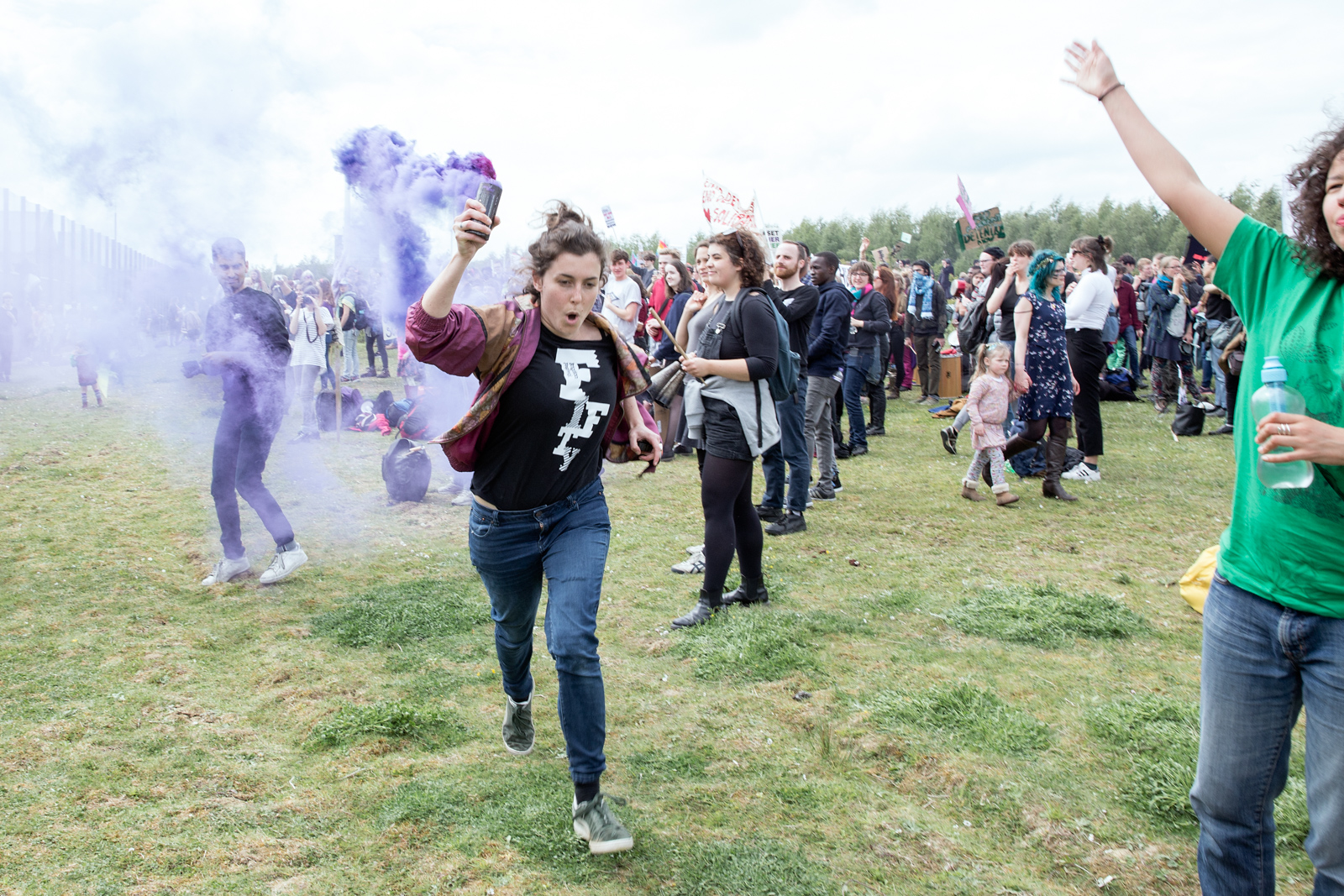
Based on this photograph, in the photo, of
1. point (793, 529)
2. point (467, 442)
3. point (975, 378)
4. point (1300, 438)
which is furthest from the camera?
point (975, 378)

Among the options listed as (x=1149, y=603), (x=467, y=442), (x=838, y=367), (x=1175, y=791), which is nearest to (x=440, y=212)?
(x=838, y=367)

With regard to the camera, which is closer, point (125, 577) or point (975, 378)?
point (125, 577)

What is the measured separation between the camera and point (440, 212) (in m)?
7.95

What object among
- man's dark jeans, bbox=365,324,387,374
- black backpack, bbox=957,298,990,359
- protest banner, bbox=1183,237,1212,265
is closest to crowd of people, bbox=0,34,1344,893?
black backpack, bbox=957,298,990,359

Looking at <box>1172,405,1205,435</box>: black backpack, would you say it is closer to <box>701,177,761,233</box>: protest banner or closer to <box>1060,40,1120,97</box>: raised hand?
<box>701,177,761,233</box>: protest banner

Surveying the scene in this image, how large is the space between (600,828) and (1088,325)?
7.44m

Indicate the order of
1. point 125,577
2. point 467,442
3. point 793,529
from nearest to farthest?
point 467,442, point 125,577, point 793,529

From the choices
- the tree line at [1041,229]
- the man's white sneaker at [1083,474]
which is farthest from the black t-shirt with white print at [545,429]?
the tree line at [1041,229]

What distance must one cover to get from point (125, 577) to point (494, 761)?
3.83 m

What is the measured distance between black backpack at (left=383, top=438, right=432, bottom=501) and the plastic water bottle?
7341 millimetres

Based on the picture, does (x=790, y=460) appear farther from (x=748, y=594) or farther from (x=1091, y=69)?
(x=1091, y=69)

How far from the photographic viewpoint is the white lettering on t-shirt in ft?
10.2

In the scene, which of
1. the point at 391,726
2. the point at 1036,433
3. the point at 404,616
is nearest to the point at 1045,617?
the point at 391,726

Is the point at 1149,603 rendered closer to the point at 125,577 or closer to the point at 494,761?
the point at 494,761
